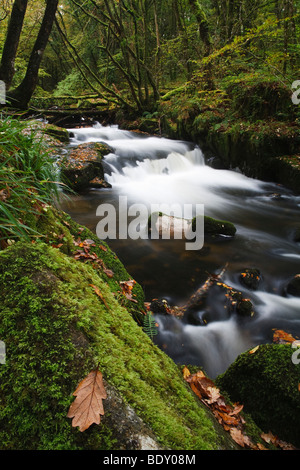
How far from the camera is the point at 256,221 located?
24.8 feet

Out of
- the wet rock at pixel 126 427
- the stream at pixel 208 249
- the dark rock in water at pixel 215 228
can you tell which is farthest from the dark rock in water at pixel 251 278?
the wet rock at pixel 126 427

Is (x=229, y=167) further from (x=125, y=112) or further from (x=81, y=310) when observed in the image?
(x=81, y=310)

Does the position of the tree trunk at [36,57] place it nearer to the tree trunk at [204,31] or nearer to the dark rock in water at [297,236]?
the tree trunk at [204,31]

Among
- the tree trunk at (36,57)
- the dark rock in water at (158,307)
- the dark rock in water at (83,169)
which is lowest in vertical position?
the dark rock in water at (158,307)

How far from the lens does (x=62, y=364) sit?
998 mm

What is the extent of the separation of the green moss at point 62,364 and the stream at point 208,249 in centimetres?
234

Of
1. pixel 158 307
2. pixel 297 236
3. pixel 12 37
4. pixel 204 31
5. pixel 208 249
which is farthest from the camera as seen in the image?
pixel 204 31

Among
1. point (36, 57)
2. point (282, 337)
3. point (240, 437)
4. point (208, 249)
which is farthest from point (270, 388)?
point (36, 57)

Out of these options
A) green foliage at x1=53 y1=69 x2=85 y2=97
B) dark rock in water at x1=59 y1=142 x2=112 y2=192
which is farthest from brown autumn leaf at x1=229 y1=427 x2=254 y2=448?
green foliage at x1=53 y1=69 x2=85 y2=97

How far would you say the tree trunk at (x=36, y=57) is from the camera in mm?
7287

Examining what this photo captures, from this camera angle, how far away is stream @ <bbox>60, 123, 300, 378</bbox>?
3770 mm

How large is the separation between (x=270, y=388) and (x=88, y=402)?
176 centimetres

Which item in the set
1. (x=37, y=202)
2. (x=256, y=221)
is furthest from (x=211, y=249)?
(x=37, y=202)

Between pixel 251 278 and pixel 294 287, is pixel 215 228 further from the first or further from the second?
pixel 294 287
